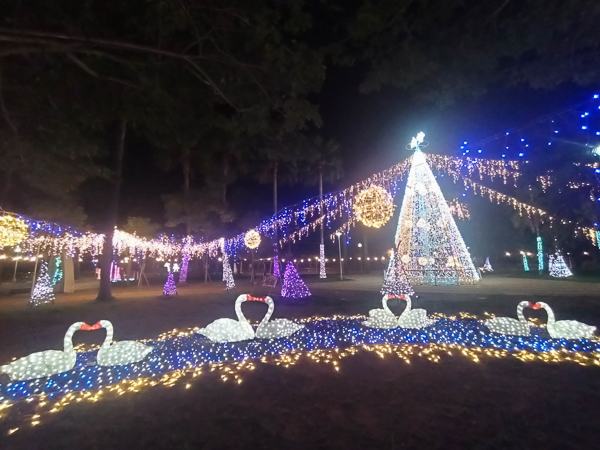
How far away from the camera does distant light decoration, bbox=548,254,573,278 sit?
22.0m

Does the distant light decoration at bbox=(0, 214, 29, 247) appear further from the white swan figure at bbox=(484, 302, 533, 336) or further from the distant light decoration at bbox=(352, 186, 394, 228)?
the white swan figure at bbox=(484, 302, 533, 336)

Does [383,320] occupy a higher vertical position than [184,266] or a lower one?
lower

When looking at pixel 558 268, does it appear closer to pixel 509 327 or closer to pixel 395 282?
pixel 395 282

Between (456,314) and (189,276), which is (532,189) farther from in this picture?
(189,276)

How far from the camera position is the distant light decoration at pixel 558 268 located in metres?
22.0

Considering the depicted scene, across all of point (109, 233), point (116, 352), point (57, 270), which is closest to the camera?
point (116, 352)

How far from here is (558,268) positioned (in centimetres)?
2228

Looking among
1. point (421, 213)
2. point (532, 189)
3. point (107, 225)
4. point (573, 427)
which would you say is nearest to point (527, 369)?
point (573, 427)

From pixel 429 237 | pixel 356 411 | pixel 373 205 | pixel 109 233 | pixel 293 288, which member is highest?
pixel 373 205

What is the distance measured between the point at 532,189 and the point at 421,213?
375 inches

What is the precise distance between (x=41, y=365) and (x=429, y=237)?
14184 millimetres

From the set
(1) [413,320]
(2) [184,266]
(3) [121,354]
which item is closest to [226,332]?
(3) [121,354]

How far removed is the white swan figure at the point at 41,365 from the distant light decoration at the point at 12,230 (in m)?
6.69

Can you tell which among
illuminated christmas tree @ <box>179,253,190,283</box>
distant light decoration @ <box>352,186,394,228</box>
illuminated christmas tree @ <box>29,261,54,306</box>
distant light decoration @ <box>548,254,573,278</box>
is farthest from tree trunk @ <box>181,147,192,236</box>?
distant light decoration @ <box>548,254,573,278</box>
